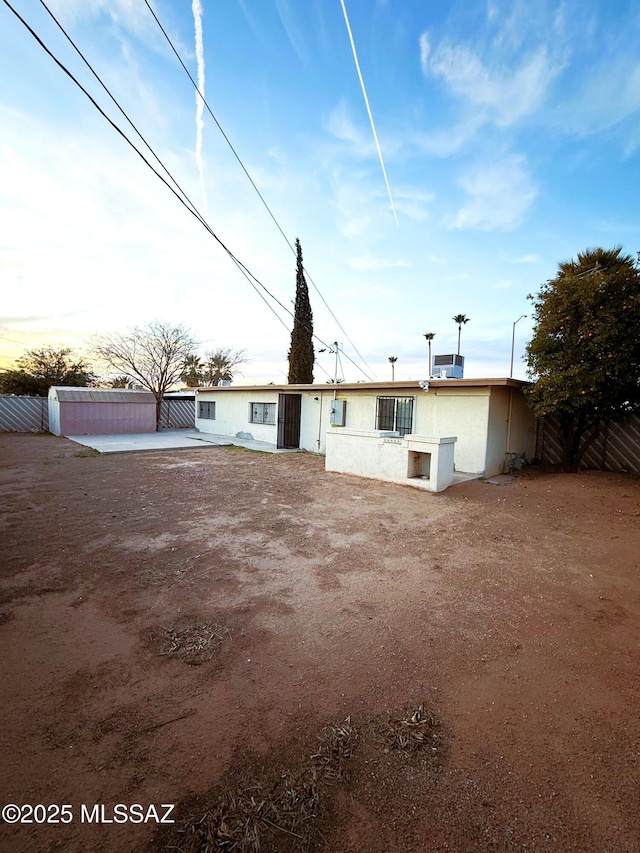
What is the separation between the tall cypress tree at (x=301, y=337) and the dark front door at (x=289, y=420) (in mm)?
7429

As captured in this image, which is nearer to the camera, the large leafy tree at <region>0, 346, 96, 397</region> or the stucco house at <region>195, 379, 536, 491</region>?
the stucco house at <region>195, 379, 536, 491</region>

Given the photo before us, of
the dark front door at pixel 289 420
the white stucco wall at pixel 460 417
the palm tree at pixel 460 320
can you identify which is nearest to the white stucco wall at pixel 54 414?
the dark front door at pixel 289 420

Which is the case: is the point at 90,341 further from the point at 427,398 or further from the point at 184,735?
the point at 184,735

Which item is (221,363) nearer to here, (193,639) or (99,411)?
(99,411)

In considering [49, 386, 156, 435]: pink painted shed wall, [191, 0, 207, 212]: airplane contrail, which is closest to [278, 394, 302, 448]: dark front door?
[191, 0, 207, 212]: airplane contrail

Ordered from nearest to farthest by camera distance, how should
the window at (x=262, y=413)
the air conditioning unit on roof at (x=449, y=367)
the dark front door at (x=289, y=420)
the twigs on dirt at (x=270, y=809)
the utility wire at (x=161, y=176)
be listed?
1. the twigs on dirt at (x=270, y=809)
2. the utility wire at (x=161, y=176)
3. the air conditioning unit on roof at (x=449, y=367)
4. the dark front door at (x=289, y=420)
5. the window at (x=262, y=413)

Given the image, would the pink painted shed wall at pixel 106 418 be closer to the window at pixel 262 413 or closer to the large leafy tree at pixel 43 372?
the window at pixel 262 413

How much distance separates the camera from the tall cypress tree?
69.0 feet

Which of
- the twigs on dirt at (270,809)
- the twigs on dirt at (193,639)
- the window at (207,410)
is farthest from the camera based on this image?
the window at (207,410)

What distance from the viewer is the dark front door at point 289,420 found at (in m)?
13.5

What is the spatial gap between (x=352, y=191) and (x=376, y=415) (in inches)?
250

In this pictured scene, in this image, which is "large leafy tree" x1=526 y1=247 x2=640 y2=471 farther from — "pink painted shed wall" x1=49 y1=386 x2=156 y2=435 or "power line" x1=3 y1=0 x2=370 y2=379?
"pink painted shed wall" x1=49 y1=386 x2=156 y2=435

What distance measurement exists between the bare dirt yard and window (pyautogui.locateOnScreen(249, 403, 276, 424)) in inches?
385

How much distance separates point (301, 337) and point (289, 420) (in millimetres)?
9009
